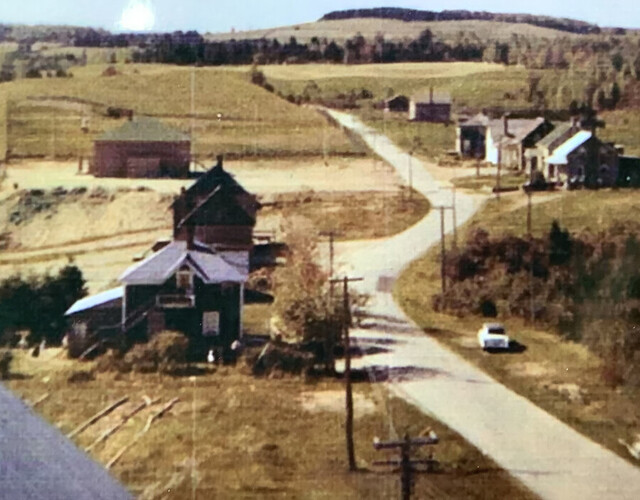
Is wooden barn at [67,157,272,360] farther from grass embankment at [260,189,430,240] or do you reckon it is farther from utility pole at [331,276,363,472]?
utility pole at [331,276,363,472]

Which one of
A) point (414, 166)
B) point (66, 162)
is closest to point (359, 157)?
point (414, 166)

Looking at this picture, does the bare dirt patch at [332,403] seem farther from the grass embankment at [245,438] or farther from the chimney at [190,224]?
the chimney at [190,224]

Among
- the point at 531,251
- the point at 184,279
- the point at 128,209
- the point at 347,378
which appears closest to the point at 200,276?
the point at 184,279

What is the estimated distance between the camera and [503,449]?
2.42 metres

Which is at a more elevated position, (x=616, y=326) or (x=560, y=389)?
(x=616, y=326)

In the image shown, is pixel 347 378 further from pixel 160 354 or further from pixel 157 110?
pixel 157 110

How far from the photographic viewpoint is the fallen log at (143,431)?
2.38 m

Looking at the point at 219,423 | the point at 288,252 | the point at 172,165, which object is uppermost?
the point at 172,165

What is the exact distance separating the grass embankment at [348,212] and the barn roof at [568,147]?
0.40 m

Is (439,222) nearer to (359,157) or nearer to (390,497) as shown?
(359,157)

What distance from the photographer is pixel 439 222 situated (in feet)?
8.14

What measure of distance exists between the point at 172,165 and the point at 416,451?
39.8 inches

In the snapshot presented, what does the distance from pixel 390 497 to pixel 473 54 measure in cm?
124

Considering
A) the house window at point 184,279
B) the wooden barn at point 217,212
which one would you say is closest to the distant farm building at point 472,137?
the wooden barn at point 217,212
